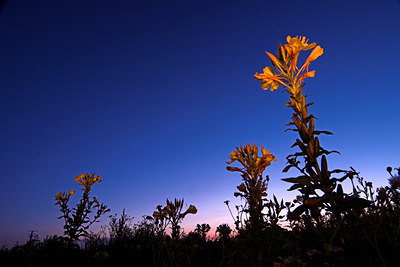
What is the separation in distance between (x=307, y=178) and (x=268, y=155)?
2.75ft

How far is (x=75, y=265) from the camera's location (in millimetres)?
2904

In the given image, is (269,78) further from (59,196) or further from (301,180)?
(59,196)

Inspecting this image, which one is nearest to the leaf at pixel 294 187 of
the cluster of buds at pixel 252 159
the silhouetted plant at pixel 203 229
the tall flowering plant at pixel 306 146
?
the tall flowering plant at pixel 306 146

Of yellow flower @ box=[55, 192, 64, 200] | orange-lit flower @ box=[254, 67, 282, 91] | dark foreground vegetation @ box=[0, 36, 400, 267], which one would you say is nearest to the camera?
dark foreground vegetation @ box=[0, 36, 400, 267]

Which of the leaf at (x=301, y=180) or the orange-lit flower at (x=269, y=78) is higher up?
the orange-lit flower at (x=269, y=78)

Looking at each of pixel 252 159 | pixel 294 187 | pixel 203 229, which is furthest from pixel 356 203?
pixel 203 229

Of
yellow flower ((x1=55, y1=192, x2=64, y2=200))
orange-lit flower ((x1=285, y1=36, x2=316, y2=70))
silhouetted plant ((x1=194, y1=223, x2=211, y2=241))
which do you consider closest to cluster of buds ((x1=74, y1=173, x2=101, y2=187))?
yellow flower ((x1=55, y1=192, x2=64, y2=200))

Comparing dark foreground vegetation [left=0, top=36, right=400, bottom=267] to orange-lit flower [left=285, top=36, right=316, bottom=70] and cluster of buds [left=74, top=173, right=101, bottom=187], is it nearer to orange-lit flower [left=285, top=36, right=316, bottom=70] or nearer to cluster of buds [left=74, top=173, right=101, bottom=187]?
orange-lit flower [left=285, top=36, right=316, bottom=70]

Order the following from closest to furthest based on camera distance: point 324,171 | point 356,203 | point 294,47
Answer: point 356,203, point 324,171, point 294,47

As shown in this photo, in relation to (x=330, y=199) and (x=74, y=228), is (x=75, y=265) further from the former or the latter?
(x=330, y=199)

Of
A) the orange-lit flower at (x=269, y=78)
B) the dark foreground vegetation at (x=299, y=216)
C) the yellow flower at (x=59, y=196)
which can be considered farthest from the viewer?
the yellow flower at (x=59, y=196)

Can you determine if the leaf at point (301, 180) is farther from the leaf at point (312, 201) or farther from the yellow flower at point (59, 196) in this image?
the yellow flower at point (59, 196)

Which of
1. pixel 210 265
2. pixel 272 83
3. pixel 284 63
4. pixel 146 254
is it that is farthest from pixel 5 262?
pixel 284 63

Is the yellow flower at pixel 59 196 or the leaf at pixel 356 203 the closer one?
the leaf at pixel 356 203
